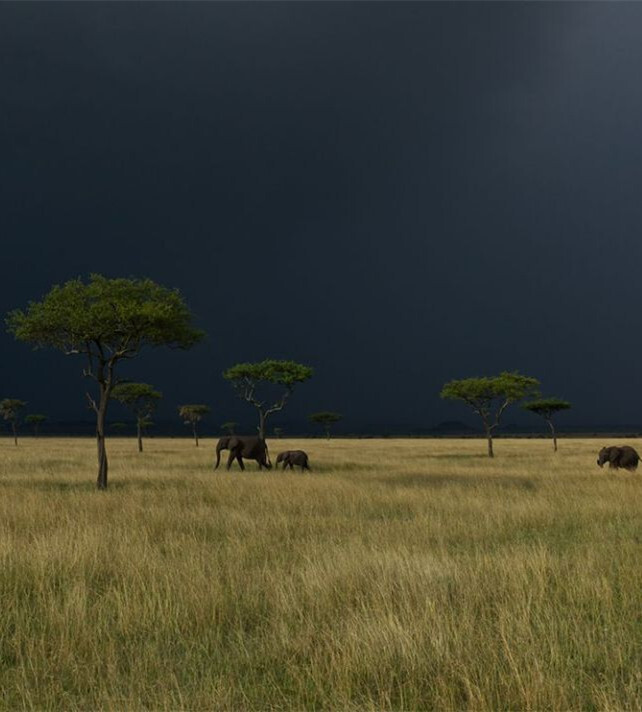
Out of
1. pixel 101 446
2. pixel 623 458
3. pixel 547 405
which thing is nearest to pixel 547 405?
pixel 547 405

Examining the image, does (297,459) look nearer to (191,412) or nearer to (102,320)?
(102,320)

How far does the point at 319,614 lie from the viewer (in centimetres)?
675

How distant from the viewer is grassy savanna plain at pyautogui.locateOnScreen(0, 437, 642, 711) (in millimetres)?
4789

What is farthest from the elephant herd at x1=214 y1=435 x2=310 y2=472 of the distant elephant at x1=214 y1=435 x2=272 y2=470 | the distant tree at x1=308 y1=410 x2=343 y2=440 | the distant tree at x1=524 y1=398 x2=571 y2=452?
the distant tree at x1=308 y1=410 x2=343 y2=440

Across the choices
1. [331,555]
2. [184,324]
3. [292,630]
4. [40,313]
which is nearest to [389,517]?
[331,555]

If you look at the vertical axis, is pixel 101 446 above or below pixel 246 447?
above

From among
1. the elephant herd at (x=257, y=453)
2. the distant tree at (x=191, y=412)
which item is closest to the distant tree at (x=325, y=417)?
the distant tree at (x=191, y=412)

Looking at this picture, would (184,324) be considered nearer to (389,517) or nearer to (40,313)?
(40,313)

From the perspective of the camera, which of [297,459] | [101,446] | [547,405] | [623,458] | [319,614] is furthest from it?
[547,405]

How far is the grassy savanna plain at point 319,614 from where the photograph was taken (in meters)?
4.79

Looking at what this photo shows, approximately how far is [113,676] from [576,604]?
5.51m

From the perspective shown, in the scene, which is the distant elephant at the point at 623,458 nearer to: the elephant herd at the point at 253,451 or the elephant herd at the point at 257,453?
the elephant herd at the point at 257,453

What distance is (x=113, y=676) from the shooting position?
16.9 ft

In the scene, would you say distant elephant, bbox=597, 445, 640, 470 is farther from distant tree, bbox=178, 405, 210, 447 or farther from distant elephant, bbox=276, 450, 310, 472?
distant tree, bbox=178, 405, 210, 447
